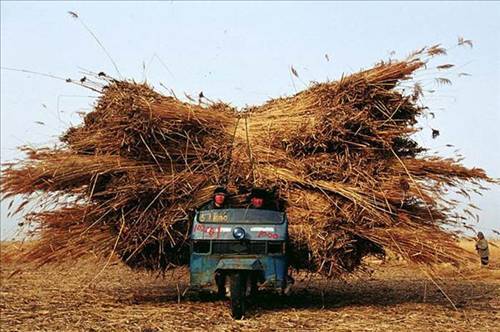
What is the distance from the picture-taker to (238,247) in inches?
350

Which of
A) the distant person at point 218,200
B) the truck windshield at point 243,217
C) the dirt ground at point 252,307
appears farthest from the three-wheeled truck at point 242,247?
the dirt ground at point 252,307

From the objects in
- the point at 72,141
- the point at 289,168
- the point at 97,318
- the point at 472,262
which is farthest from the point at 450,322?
the point at 72,141

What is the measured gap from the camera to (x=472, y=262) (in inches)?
339

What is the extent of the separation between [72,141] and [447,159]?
5190mm

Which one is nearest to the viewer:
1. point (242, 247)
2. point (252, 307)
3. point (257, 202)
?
point (242, 247)

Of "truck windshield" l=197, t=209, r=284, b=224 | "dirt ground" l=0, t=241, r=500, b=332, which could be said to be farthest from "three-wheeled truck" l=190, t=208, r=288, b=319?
"dirt ground" l=0, t=241, r=500, b=332

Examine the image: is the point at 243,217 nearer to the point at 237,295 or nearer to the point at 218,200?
the point at 218,200

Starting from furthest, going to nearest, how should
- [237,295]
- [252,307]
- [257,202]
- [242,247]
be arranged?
[252,307] < [257,202] < [242,247] < [237,295]

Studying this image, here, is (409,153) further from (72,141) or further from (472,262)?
(72,141)

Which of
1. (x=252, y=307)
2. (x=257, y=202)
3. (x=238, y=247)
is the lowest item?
(x=252, y=307)

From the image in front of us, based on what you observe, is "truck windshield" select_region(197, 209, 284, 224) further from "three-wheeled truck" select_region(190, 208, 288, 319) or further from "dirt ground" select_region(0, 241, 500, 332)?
"dirt ground" select_region(0, 241, 500, 332)

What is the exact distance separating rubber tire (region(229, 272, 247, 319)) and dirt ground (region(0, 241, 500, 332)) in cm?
16

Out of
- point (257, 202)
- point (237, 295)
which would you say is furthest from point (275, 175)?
point (237, 295)

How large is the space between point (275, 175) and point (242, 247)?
1.09 m
